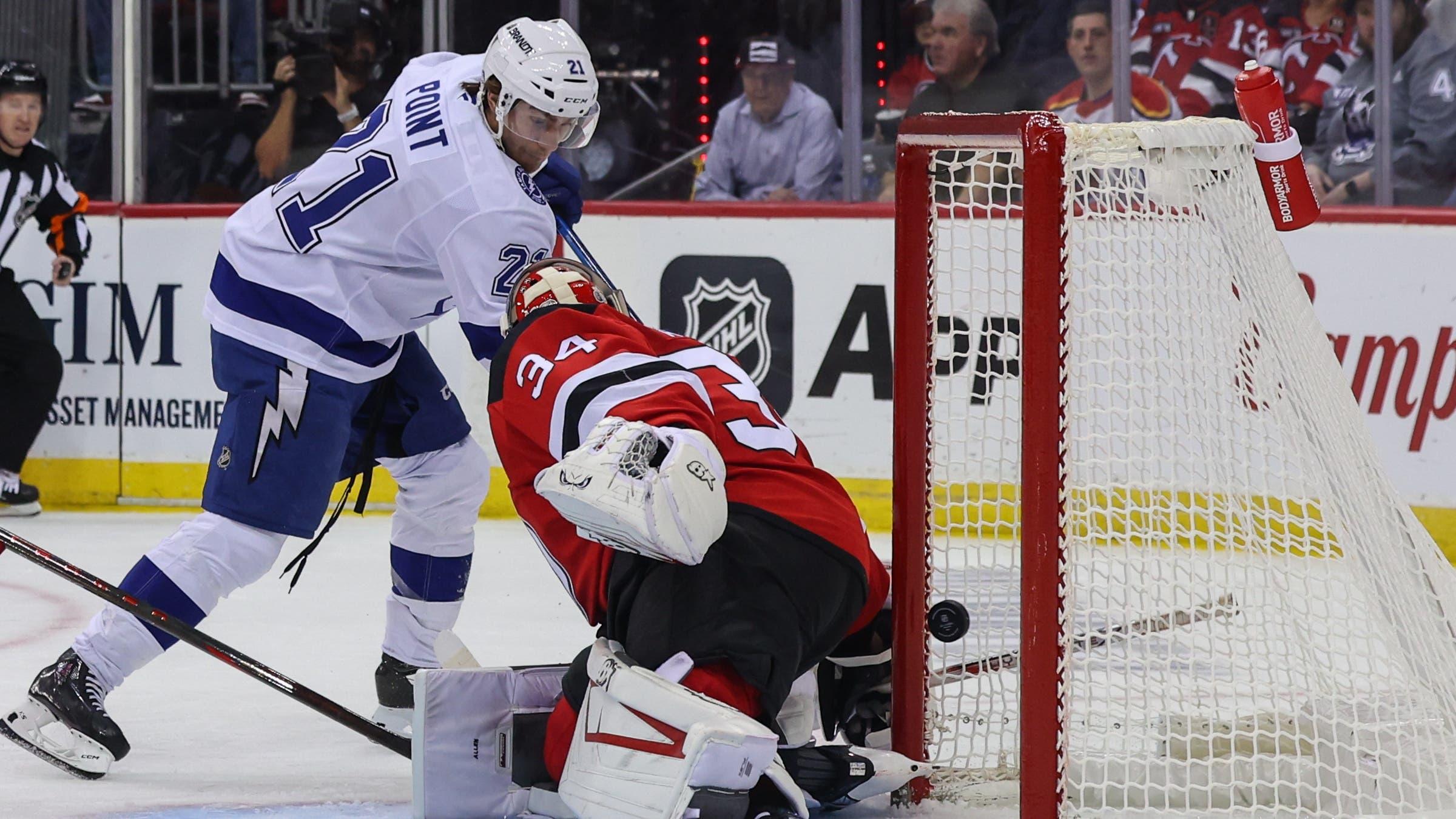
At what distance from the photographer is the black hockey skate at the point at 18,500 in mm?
4801

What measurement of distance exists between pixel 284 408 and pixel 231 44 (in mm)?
3068

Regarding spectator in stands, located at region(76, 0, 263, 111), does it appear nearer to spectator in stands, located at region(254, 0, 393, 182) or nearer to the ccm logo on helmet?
spectator in stands, located at region(254, 0, 393, 182)

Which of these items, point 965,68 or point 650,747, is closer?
point 650,747

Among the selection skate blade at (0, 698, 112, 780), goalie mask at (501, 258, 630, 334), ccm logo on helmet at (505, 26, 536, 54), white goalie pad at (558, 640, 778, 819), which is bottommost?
skate blade at (0, 698, 112, 780)

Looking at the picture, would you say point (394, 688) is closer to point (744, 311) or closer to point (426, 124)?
point (426, 124)

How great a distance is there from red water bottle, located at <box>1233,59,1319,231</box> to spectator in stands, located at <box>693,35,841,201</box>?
9.05 ft

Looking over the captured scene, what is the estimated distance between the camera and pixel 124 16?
5.11 meters

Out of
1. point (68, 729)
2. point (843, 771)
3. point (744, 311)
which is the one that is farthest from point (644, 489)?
point (744, 311)

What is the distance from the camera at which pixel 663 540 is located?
5.99 ft

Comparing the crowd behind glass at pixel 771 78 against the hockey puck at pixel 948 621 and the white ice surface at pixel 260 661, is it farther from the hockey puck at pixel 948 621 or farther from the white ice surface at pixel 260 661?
the hockey puck at pixel 948 621

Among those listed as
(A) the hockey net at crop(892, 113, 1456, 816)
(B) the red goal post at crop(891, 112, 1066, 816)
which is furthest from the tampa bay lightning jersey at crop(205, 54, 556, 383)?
(A) the hockey net at crop(892, 113, 1456, 816)

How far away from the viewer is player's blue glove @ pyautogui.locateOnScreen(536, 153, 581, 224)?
268 centimetres

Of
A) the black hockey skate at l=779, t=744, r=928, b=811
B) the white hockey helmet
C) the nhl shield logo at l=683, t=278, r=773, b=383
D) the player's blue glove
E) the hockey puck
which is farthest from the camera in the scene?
the nhl shield logo at l=683, t=278, r=773, b=383

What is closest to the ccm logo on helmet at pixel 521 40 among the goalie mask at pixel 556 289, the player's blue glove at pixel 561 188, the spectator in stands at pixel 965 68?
the player's blue glove at pixel 561 188
